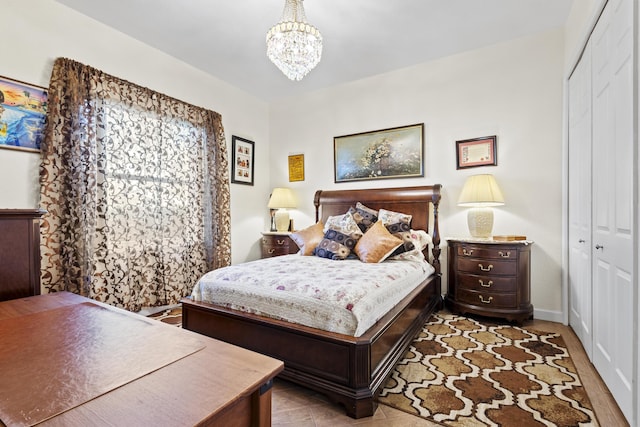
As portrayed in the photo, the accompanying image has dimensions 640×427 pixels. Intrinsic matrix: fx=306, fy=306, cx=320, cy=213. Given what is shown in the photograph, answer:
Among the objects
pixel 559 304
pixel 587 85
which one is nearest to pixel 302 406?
pixel 559 304

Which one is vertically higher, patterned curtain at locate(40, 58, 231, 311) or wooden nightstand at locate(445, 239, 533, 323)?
patterned curtain at locate(40, 58, 231, 311)

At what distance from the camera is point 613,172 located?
5.81 feet

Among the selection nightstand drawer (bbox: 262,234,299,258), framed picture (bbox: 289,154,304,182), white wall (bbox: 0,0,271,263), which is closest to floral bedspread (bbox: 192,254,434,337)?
nightstand drawer (bbox: 262,234,299,258)

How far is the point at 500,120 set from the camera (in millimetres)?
3328

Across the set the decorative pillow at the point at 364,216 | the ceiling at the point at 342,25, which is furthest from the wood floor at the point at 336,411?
the ceiling at the point at 342,25

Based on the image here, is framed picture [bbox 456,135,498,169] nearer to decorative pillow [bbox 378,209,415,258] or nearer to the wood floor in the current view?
decorative pillow [bbox 378,209,415,258]

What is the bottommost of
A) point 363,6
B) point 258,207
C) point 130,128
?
point 258,207

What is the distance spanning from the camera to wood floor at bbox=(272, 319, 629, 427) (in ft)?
5.23

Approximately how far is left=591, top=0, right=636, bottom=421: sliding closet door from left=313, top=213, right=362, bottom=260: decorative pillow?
1.90 metres

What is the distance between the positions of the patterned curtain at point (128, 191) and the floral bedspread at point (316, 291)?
1.11 meters

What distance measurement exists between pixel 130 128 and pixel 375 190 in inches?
110

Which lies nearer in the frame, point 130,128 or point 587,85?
point 587,85

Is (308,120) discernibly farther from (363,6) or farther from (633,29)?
(633,29)

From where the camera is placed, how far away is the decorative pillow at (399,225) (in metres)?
3.09
